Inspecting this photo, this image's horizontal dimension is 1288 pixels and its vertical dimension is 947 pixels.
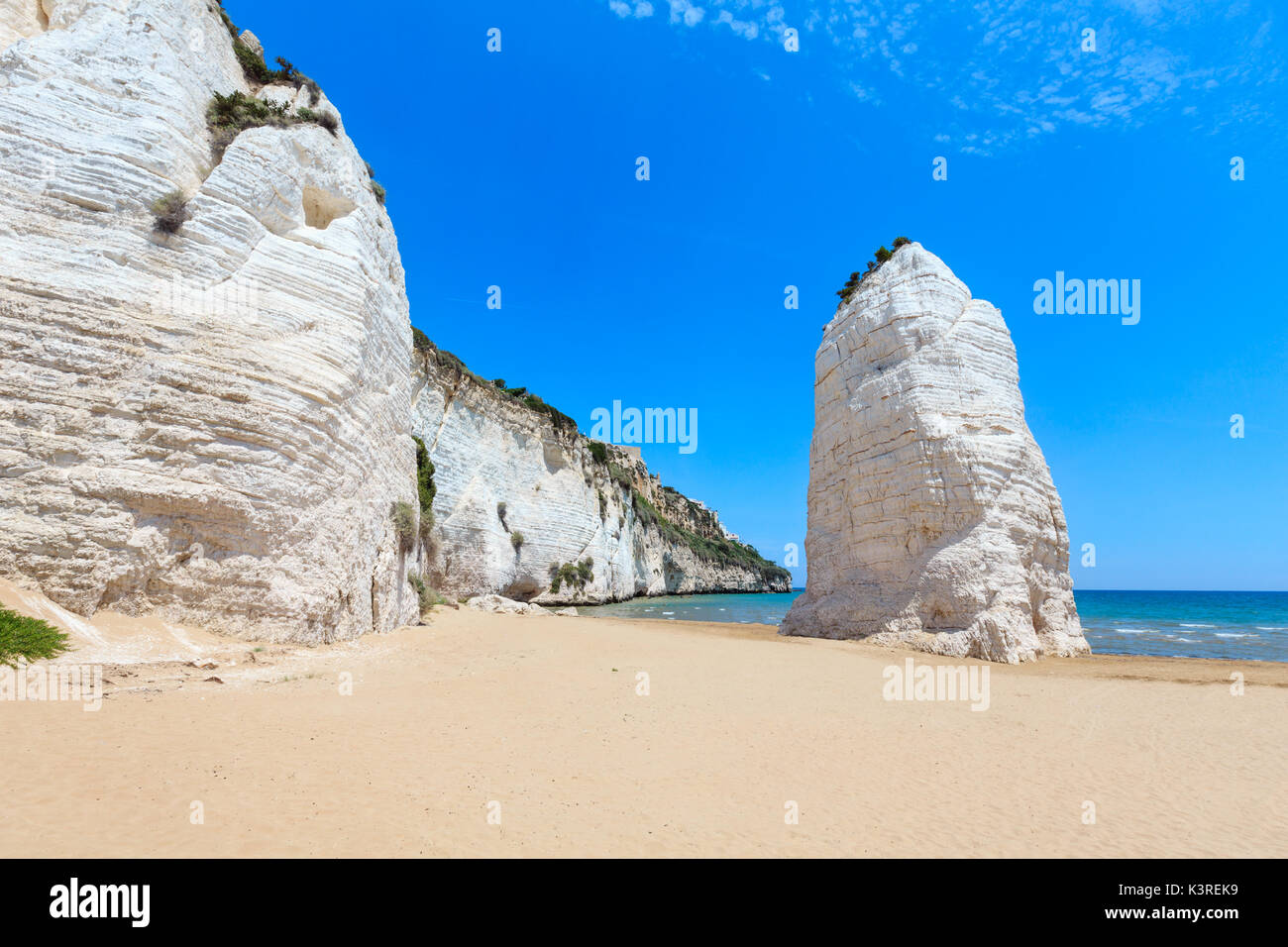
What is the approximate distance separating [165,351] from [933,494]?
1756cm

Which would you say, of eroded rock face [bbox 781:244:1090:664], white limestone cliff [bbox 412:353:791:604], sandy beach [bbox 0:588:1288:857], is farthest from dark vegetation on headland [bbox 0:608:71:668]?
white limestone cliff [bbox 412:353:791:604]

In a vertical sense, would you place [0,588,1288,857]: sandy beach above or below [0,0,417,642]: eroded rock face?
below

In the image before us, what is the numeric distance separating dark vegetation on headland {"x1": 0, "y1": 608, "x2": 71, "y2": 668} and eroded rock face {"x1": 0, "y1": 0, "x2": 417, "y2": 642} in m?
1.20

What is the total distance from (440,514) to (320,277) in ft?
65.4

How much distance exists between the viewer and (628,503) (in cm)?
5584

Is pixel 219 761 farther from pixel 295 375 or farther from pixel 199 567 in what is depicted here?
pixel 295 375

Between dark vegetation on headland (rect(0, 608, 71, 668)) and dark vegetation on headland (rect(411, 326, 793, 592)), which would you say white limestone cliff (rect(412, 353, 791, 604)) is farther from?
dark vegetation on headland (rect(0, 608, 71, 668))

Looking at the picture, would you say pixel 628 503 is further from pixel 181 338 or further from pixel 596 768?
pixel 596 768

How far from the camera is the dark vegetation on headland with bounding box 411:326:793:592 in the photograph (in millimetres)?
33188

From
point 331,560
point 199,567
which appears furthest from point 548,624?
point 199,567

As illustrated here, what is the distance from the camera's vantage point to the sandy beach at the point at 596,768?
4.02 m

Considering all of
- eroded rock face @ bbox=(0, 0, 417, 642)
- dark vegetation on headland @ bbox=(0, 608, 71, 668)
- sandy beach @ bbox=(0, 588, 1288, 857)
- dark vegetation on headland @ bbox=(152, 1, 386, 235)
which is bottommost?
sandy beach @ bbox=(0, 588, 1288, 857)

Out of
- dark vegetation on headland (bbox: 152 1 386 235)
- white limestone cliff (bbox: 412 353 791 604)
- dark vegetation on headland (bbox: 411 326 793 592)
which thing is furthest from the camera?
dark vegetation on headland (bbox: 411 326 793 592)

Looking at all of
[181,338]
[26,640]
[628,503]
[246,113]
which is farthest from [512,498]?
[26,640]
